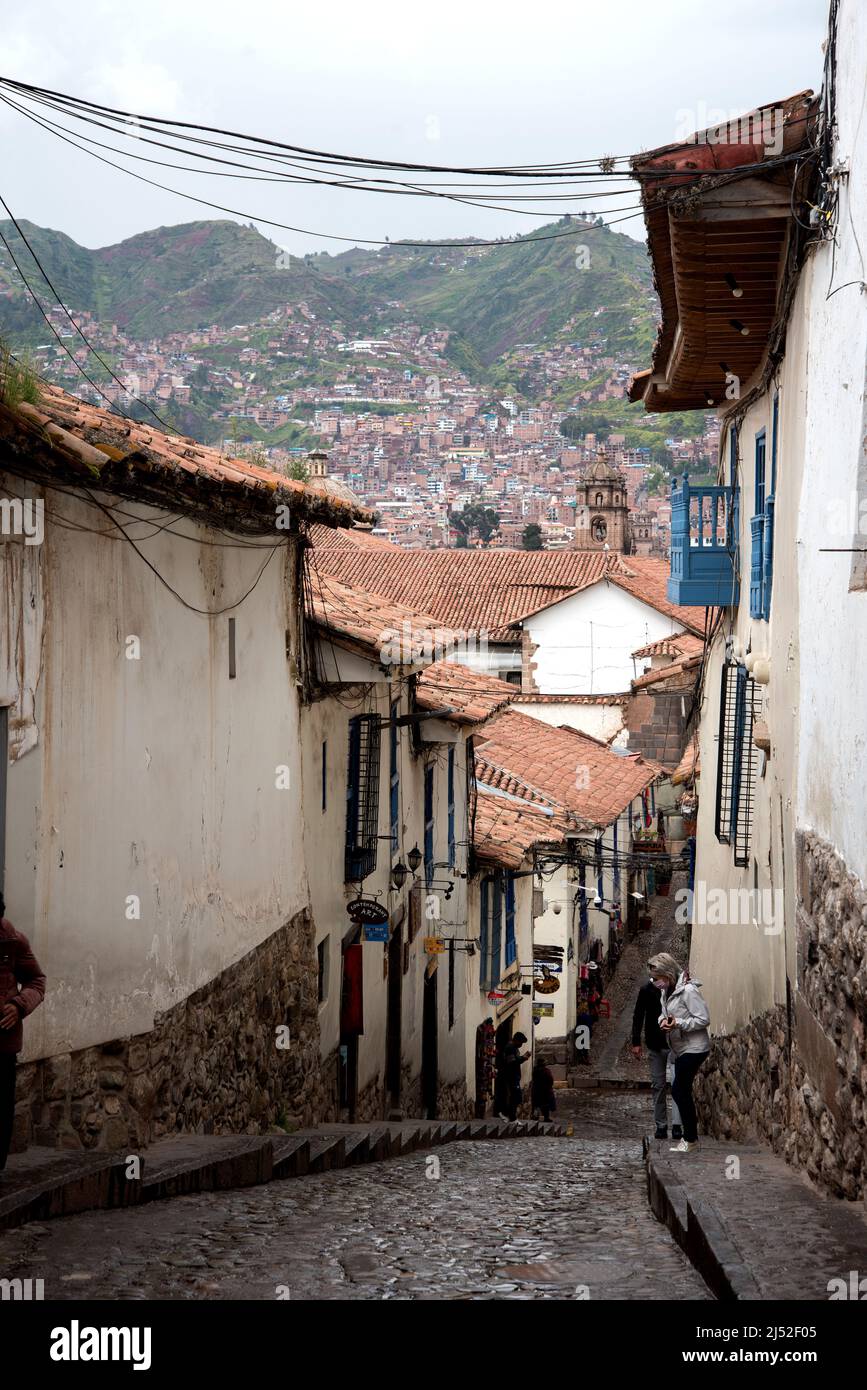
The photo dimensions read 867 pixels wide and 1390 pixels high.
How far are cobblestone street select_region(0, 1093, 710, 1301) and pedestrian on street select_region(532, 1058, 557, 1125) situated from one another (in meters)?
13.5

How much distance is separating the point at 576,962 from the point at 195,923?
2273 cm

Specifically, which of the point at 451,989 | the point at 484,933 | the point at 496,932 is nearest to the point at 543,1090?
the point at 496,932

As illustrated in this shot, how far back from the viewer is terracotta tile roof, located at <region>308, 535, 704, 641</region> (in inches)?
2094

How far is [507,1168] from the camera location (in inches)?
505

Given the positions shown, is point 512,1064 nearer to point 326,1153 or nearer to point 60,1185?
point 326,1153

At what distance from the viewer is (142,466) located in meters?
8.23

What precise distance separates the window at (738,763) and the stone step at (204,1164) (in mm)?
5597

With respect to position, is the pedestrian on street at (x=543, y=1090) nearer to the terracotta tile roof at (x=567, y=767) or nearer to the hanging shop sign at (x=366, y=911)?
the terracotta tile roof at (x=567, y=767)

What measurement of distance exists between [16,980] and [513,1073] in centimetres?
1817

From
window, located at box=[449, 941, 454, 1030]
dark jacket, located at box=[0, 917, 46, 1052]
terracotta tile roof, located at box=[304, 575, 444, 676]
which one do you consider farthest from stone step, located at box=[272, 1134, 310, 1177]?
window, located at box=[449, 941, 454, 1030]

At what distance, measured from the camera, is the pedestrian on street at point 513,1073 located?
2416 centimetres

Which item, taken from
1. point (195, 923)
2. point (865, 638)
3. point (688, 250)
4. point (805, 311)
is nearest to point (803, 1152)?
point (865, 638)

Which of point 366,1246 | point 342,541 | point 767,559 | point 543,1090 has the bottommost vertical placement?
point 543,1090

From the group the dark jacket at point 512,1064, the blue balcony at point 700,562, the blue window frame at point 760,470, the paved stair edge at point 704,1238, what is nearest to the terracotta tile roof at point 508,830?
the dark jacket at point 512,1064
